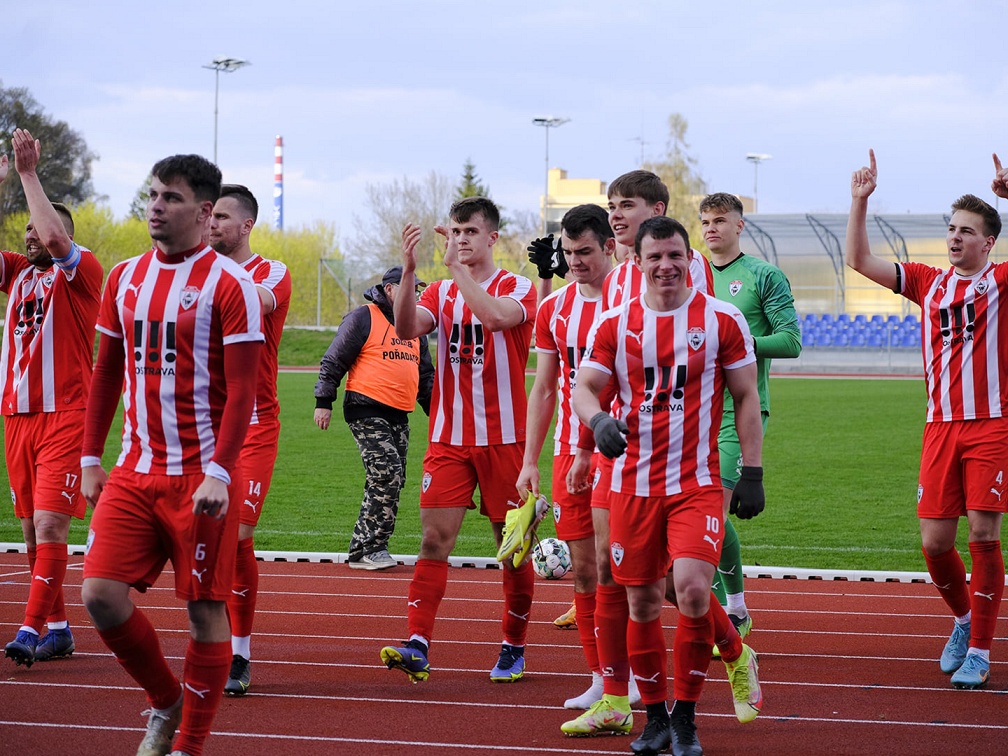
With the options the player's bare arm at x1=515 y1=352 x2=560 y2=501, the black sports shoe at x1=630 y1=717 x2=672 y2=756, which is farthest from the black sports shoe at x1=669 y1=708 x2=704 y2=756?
the player's bare arm at x1=515 y1=352 x2=560 y2=501

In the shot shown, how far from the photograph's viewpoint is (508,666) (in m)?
5.45

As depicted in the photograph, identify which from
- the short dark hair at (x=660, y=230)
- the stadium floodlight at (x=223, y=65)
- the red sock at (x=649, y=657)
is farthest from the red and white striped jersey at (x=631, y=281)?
the stadium floodlight at (x=223, y=65)

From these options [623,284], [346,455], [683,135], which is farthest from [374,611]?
[683,135]

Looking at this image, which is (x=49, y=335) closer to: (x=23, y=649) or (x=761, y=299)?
(x=23, y=649)

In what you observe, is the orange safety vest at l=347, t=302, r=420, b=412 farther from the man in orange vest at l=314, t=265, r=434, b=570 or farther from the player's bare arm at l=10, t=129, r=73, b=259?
the player's bare arm at l=10, t=129, r=73, b=259

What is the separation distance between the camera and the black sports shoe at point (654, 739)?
14.1ft

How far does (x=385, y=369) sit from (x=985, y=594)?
4988mm

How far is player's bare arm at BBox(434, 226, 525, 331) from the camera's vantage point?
5309mm

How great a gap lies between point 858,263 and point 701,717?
238cm

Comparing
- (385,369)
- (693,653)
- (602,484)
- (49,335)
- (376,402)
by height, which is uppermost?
(49,335)

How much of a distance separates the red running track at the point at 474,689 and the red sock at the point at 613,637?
9.0 inches

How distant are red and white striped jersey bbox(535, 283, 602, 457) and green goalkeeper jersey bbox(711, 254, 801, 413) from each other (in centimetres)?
125

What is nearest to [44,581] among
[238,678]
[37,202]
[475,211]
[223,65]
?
[238,678]

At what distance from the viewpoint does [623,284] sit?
502cm
